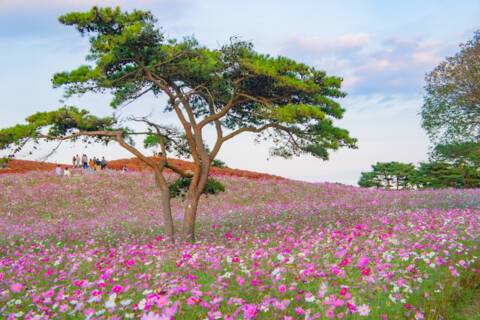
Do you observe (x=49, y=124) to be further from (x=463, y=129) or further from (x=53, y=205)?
(x=463, y=129)

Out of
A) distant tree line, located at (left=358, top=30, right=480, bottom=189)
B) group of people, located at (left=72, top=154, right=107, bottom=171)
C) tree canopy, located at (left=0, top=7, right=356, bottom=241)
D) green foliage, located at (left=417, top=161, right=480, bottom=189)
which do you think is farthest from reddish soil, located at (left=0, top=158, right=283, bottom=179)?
tree canopy, located at (left=0, top=7, right=356, bottom=241)

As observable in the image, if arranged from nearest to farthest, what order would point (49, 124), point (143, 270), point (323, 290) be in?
1. point (323, 290)
2. point (143, 270)
3. point (49, 124)

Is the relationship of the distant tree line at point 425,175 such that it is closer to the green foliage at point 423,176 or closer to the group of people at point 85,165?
the green foliage at point 423,176

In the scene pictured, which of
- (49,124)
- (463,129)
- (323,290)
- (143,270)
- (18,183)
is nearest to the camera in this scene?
(323,290)

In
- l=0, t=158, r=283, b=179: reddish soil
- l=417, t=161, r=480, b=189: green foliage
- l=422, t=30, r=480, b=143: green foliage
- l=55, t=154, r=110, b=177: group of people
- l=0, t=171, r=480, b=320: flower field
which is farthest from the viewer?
l=0, t=158, r=283, b=179: reddish soil

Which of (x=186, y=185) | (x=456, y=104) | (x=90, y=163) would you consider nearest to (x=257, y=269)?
(x=186, y=185)

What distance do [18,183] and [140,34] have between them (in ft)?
76.2

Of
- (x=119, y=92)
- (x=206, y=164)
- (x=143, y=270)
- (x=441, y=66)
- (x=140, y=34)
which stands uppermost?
(x=441, y=66)

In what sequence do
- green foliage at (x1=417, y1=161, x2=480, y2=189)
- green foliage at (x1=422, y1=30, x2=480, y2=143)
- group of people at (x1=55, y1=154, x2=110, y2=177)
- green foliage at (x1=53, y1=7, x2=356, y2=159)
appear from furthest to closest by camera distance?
green foliage at (x1=417, y1=161, x2=480, y2=189)
group of people at (x1=55, y1=154, x2=110, y2=177)
green foliage at (x1=422, y1=30, x2=480, y2=143)
green foliage at (x1=53, y1=7, x2=356, y2=159)

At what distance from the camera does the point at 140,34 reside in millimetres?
14359

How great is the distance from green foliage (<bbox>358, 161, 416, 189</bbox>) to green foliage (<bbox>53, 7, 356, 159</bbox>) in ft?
110

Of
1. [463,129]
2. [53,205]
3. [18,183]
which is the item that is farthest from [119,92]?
[18,183]

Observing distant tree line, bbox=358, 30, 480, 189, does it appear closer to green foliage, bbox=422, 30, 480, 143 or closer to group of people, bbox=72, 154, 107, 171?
green foliage, bbox=422, 30, 480, 143

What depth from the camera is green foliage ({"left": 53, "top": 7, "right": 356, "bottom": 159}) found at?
1462 cm
